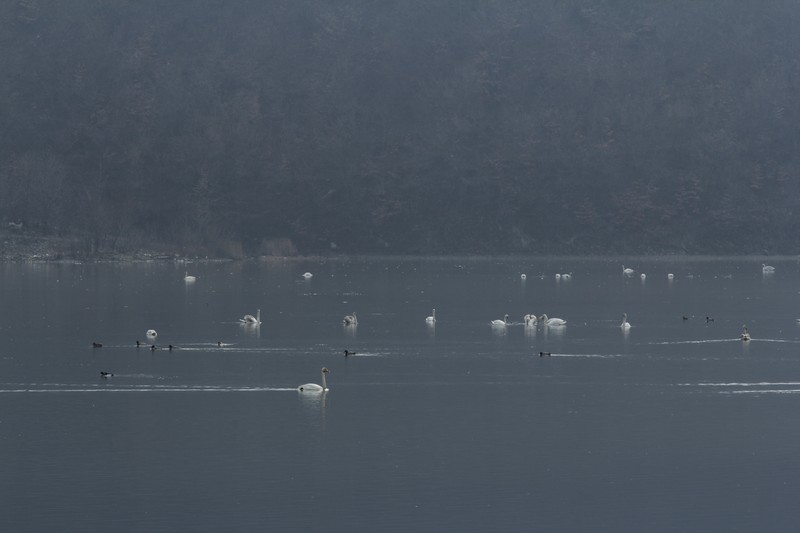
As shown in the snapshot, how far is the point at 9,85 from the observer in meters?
167

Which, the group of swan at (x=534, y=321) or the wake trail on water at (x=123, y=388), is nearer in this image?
the wake trail on water at (x=123, y=388)

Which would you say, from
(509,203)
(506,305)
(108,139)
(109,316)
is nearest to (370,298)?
(506,305)

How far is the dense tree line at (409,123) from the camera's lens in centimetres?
15212

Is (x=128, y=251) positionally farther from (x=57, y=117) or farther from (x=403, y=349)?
(x=403, y=349)

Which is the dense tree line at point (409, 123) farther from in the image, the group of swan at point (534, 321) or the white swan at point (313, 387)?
the white swan at point (313, 387)

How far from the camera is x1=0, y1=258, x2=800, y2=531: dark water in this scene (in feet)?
82.7

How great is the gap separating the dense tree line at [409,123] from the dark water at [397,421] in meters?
84.8

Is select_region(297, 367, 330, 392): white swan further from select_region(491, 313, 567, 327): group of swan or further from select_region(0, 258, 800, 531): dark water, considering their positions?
select_region(491, 313, 567, 327): group of swan

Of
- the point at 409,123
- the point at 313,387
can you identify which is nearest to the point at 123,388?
the point at 313,387

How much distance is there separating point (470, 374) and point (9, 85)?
134 m

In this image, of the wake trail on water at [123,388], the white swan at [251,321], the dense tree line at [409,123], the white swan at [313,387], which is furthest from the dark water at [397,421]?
the dense tree line at [409,123]

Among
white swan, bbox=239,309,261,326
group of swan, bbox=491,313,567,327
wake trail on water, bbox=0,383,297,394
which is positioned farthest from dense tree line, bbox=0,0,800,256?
wake trail on water, bbox=0,383,297,394

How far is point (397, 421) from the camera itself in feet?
110

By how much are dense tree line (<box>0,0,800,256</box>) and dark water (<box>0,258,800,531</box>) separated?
278 ft
